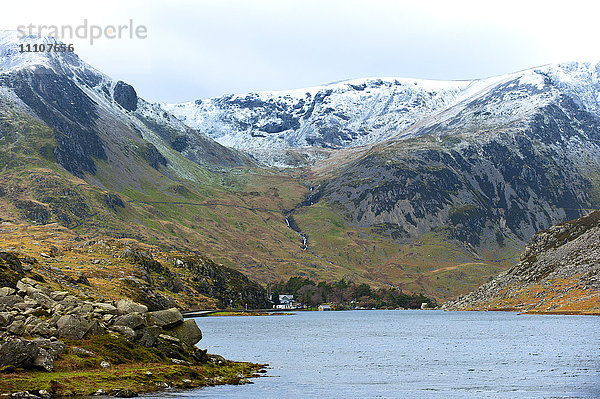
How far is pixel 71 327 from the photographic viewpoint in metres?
65.9

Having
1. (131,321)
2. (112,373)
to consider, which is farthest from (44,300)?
(112,373)

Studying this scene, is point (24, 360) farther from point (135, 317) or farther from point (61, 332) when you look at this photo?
point (135, 317)

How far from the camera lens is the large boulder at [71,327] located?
65.4m

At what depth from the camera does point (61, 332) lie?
214 ft

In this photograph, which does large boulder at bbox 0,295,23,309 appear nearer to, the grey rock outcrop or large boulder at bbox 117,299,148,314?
the grey rock outcrop

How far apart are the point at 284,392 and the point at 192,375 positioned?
417 inches

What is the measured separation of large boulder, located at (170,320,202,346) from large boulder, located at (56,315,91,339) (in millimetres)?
13821

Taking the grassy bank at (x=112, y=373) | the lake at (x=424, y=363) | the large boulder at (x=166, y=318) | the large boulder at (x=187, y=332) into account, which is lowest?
the lake at (x=424, y=363)

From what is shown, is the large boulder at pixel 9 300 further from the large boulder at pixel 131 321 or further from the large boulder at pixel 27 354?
the large boulder at pixel 27 354

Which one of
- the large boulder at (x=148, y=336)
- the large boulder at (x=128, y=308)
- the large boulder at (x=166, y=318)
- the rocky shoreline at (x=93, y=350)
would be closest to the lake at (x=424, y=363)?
the rocky shoreline at (x=93, y=350)

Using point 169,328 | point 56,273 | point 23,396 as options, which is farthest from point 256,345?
point 23,396

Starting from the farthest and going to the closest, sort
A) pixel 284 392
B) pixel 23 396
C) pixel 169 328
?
1. pixel 169 328
2. pixel 284 392
3. pixel 23 396

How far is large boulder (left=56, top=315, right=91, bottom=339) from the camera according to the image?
2576 inches

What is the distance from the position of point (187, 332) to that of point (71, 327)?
1674cm
